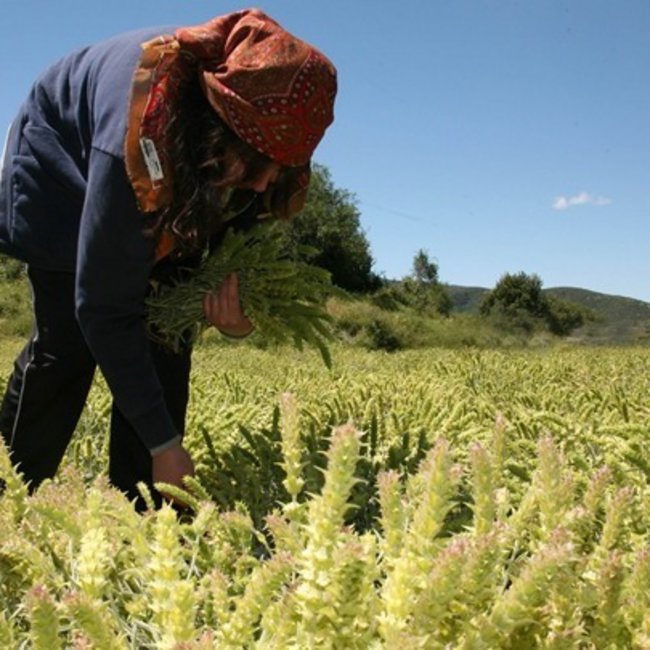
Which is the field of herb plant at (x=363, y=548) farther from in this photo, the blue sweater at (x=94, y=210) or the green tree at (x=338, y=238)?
the green tree at (x=338, y=238)

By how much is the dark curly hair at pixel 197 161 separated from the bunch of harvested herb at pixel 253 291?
0.35 metres

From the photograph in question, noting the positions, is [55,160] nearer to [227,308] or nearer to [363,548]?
[227,308]

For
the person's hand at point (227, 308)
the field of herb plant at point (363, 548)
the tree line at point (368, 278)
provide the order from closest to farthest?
1. the field of herb plant at point (363, 548)
2. the person's hand at point (227, 308)
3. the tree line at point (368, 278)

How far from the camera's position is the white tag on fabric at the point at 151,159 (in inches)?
70.8

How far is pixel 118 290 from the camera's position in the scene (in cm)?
193

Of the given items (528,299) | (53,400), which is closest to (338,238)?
(528,299)

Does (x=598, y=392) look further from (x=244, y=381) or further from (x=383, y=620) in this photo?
(x=383, y=620)

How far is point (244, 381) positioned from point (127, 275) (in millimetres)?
1728

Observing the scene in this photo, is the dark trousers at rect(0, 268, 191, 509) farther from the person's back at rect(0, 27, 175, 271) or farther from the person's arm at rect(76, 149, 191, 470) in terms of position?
the person's arm at rect(76, 149, 191, 470)

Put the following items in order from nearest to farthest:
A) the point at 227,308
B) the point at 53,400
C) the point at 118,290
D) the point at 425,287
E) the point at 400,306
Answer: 1. the point at 118,290
2. the point at 227,308
3. the point at 53,400
4. the point at 400,306
5. the point at 425,287

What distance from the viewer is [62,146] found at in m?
2.25

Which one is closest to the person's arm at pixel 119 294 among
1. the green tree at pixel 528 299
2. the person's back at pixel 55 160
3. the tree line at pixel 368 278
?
the person's back at pixel 55 160

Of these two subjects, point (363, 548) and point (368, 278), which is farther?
point (368, 278)

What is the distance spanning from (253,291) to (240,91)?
0.72 metres
